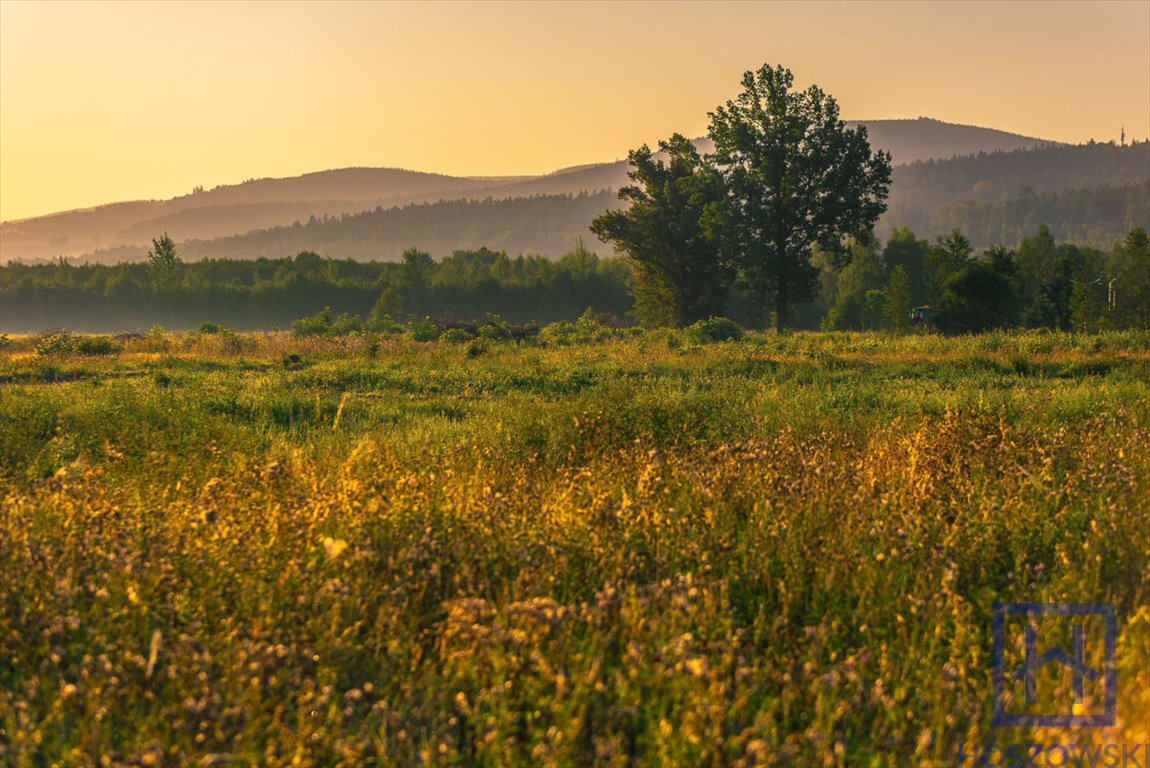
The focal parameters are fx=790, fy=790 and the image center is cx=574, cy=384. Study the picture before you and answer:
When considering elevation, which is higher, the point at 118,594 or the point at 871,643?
the point at 118,594

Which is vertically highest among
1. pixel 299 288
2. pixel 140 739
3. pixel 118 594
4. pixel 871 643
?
pixel 299 288

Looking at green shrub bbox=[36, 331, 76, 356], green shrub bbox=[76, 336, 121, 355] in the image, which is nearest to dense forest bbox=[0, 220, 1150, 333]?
green shrub bbox=[76, 336, 121, 355]

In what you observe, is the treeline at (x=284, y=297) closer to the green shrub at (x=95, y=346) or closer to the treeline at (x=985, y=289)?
the treeline at (x=985, y=289)

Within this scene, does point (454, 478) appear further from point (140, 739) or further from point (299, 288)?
point (299, 288)

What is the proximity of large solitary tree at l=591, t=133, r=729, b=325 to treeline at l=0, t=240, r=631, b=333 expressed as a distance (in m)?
44.3

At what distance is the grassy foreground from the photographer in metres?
3.30

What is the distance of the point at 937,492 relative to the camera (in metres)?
6.57

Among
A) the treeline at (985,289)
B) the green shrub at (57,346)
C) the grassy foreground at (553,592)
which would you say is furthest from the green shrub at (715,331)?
the grassy foreground at (553,592)

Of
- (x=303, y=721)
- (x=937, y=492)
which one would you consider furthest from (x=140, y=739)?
(x=937, y=492)

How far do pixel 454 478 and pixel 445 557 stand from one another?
1942 mm

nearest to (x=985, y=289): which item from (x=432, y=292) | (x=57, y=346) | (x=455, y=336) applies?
(x=455, y=336)

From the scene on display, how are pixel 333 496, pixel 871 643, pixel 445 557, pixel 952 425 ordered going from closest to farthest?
pixel 871 643 < pixel 445 557 < pixel 333 496 < pixel 952 425

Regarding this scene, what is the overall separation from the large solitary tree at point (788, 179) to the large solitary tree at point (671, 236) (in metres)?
7.53

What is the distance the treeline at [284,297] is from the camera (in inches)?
3947
